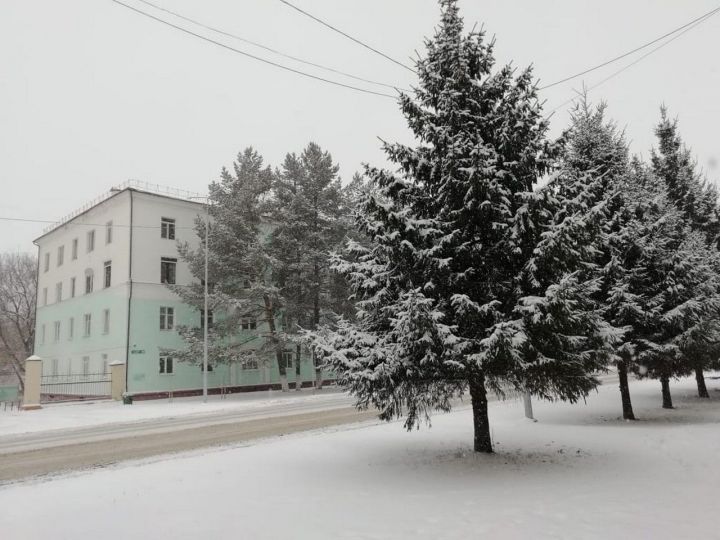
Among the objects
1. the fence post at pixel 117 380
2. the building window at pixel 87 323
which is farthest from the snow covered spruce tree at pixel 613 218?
the building window at pixel 87 323

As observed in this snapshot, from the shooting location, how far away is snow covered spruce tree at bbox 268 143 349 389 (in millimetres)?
34375

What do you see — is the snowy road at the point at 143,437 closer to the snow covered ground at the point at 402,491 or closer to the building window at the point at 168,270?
the snow covered ground at the point at 402,491

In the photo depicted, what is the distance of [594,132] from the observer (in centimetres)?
1605

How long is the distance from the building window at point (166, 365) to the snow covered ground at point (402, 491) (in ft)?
77.9

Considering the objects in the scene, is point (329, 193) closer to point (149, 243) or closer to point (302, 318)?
point (302, 318)

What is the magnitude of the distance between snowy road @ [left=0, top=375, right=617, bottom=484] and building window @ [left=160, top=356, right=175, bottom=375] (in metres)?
12.9

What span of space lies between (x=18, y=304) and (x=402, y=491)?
219 feet

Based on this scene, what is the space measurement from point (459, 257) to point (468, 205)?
3.01 feet

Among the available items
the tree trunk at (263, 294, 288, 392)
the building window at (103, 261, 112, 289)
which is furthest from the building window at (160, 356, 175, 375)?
the building window at (103, 261, 112, 289)

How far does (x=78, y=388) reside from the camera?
3684 centimetres

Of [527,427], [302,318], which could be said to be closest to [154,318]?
[302,318]

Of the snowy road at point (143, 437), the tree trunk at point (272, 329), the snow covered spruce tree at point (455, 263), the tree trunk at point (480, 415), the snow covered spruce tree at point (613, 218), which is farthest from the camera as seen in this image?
the tree trunk at point (272, 329)

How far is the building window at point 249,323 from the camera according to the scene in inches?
1364

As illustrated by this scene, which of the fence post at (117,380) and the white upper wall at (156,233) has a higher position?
the white upper wall at (156,233)
